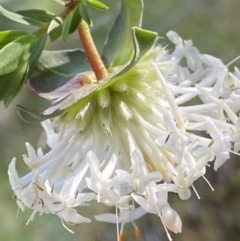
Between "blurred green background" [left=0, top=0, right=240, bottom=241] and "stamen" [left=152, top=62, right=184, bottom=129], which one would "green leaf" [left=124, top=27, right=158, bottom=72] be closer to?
"stamen" [left=152, top=62, right=184, bottom=129]

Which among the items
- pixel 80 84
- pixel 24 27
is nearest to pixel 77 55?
pixel 80 84

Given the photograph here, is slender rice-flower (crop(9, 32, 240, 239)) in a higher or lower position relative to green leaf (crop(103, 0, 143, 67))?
lower

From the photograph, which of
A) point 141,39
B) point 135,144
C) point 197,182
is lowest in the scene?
point 197,182

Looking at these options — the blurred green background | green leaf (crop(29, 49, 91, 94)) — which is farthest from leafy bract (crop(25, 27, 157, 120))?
the blurred green background

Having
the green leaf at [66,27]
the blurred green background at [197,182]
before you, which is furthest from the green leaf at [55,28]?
the blurred green background at [197,182]

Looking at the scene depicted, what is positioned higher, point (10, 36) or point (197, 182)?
point (10, 36)

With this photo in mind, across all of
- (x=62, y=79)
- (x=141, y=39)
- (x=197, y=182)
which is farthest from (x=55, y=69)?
(x=197, y=182)

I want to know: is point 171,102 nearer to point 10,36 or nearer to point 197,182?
point 10,36
